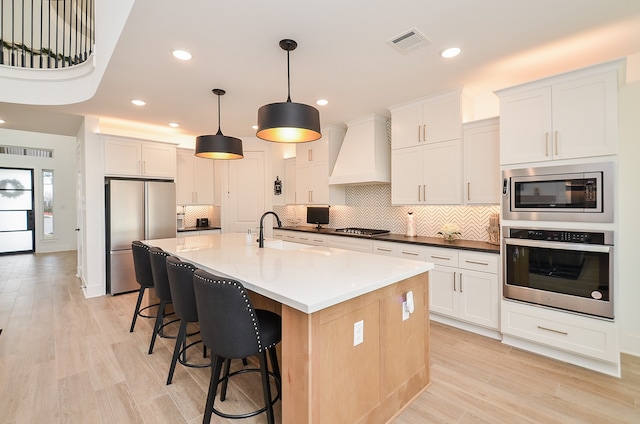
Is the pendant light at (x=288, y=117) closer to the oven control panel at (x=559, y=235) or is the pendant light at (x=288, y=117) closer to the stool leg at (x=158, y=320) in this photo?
the stool leg at (x=158, y=320)

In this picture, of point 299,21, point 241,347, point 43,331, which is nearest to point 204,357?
point 241,347

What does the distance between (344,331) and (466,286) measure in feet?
6.87

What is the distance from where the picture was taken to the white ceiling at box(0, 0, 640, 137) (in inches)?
79.1

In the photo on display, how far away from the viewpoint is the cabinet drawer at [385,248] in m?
3.72

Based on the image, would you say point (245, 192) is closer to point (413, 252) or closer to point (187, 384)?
point (413, 252)

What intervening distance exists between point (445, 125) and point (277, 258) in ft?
8.35

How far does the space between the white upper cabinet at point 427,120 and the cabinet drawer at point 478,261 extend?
1352 millimetres

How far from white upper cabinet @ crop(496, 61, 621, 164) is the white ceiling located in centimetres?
32

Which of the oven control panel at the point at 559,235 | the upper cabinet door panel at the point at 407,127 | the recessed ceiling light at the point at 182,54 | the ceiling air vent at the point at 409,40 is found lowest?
the oven control panel at the point at 559,235

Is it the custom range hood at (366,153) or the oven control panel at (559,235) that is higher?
the custom range hood at (366,153)

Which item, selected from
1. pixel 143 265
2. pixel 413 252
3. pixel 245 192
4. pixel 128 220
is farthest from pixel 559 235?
pixel 128 220

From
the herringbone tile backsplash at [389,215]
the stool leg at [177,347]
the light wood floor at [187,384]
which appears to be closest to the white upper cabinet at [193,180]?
the herringbone tile backsplash at [389,215]

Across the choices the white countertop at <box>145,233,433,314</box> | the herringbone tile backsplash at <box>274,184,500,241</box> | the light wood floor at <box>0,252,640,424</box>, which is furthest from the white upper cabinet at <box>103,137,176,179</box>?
the white countertop at <box>145,233,433,314</box>

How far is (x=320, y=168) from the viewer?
16.8 feet
